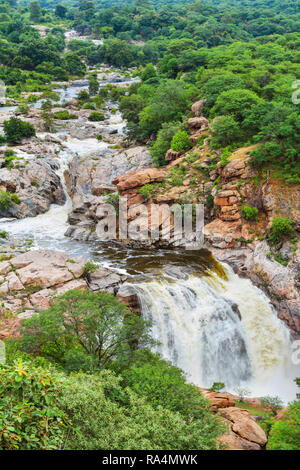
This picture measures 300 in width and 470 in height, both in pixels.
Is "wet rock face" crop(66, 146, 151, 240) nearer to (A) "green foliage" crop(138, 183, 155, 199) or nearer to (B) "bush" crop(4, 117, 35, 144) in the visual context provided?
(A) "green foliage" crop(138, 183, 155, 199)

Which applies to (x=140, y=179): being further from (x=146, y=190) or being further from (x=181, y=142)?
(x=181, y=142)

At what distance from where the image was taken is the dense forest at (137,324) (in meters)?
7.39

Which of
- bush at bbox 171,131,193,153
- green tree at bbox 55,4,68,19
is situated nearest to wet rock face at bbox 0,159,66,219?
bush at bbox 171,131,193,153

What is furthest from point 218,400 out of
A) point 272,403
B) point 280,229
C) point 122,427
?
point 280,229

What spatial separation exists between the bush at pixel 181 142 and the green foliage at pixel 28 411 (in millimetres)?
25352

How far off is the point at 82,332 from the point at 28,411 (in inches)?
272

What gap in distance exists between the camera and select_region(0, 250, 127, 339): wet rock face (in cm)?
1667

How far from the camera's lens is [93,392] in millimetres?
8523

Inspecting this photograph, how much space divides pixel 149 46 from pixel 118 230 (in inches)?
2990

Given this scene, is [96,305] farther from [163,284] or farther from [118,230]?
[118,230]

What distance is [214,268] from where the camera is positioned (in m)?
21.8

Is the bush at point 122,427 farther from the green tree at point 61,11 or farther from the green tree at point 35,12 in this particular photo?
the green tree at point 61,11

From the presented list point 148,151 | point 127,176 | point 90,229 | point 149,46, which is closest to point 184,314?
point 90,229

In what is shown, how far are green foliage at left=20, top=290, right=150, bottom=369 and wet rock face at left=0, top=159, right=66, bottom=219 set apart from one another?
55.7 ft
